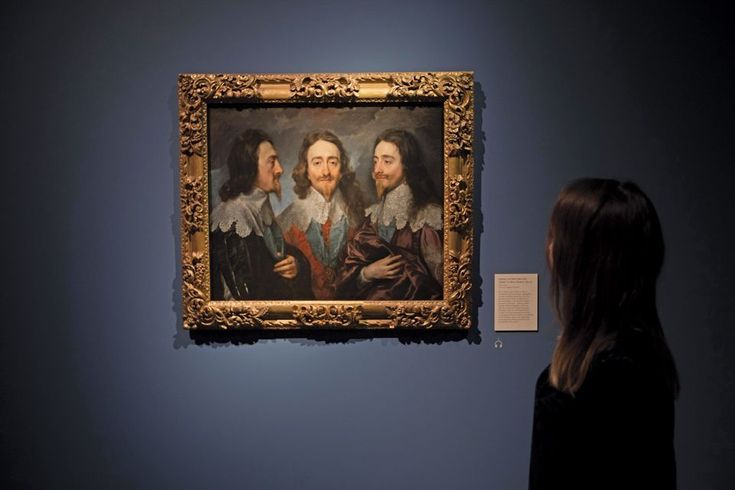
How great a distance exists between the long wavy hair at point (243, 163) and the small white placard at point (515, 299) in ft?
3.40

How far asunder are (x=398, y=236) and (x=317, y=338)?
52 centimetres

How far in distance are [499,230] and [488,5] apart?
0.87 m

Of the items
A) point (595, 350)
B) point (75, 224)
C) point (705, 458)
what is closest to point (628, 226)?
point (595, 350)

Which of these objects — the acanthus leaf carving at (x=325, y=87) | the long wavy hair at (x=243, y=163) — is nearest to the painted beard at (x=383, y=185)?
the acanthus leaf carving at (x=325, y=87)

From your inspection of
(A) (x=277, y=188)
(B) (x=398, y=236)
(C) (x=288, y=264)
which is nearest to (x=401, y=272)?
(B) (x=398, y=236)

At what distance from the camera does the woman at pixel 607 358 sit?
110cm

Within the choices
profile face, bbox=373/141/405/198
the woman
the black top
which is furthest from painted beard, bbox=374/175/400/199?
the black top

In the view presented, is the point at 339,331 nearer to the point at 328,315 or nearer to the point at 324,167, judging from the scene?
the point at 328,315

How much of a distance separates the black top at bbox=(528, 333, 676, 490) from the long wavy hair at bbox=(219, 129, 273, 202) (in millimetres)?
1427

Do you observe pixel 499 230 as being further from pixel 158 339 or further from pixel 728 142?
pixel 158 339

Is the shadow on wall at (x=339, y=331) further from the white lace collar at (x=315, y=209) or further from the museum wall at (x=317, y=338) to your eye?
the white lace collar at (x=315, y=209)

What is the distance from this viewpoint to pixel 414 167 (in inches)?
82.3

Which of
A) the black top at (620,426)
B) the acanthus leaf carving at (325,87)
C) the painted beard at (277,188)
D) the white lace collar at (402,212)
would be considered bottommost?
the black top at (620,426)

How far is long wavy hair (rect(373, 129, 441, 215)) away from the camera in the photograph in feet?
6.86
